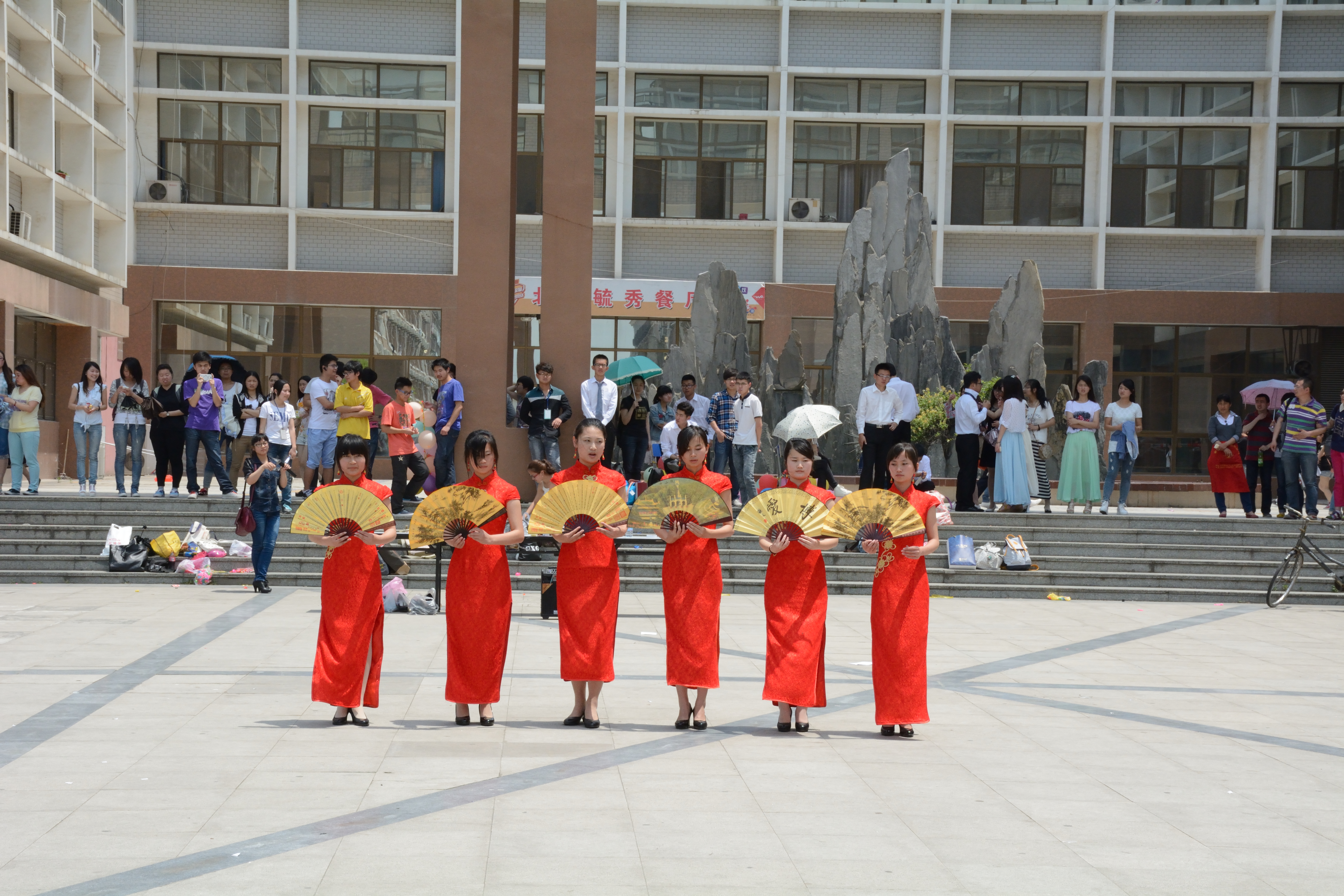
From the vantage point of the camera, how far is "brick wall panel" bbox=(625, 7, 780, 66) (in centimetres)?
2814

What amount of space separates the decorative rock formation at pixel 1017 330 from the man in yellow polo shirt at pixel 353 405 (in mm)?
14583

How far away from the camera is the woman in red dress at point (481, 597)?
6.54m

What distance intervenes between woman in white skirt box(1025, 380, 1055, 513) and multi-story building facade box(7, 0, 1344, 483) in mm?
11968

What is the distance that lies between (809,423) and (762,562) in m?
1.74

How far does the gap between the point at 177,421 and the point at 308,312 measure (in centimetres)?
1298

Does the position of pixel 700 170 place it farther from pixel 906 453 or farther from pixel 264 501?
pixel 906 453

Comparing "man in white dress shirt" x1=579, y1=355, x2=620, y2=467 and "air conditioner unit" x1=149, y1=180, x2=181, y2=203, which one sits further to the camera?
"air conditioner unit" x1=149, y1=180, x2=181, y2=203

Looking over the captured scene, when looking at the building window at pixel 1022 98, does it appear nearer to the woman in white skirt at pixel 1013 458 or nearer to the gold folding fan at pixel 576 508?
the woman in white skirt at pixel 1013 458

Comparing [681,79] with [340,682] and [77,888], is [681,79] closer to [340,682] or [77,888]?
[340,682]

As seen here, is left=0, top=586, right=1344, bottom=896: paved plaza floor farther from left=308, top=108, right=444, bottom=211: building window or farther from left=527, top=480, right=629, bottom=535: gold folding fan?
left=308, top=108, right=444, bottom=211: building window

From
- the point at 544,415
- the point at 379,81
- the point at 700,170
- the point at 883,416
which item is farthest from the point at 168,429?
the point at 700,170

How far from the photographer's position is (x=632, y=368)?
18688mm

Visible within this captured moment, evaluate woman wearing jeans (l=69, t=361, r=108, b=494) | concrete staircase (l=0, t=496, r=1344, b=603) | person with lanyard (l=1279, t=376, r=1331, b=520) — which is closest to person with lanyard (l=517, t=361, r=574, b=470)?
concrete staircase (l=0, t=496, r=1344, b=603)

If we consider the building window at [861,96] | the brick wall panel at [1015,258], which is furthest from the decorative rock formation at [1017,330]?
the building window at [861,96]
